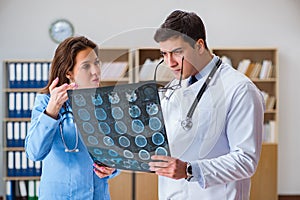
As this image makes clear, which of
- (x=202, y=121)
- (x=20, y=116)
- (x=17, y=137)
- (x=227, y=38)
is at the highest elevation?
(x=227, y=38)

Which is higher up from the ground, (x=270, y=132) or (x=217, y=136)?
(x=217, y=136)

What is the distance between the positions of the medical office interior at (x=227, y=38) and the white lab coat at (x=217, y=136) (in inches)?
163

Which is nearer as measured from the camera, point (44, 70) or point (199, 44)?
point (199, 44)

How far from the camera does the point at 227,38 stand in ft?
20.1

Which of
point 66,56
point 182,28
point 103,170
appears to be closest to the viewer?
point 182,28

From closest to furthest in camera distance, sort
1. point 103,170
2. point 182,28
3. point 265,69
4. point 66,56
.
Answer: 1. point 182,28
2. point 103,170
3. point 66,56
4. point 265,69

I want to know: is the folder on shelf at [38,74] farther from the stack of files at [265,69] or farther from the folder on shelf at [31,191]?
the stack of files at [265,69]

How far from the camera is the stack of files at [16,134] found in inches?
222

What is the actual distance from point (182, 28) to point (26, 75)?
14.3 feet

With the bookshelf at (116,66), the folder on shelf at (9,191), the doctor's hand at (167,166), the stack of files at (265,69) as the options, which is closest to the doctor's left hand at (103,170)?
the doctor's hand at (167,166)

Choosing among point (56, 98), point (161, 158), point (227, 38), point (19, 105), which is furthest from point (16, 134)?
point (161, 158)

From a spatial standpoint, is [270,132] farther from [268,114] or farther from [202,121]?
[202,121]

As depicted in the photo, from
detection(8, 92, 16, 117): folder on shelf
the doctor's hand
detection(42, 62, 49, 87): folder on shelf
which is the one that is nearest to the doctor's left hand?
the doctor's hand

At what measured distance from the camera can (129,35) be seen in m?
1.33
